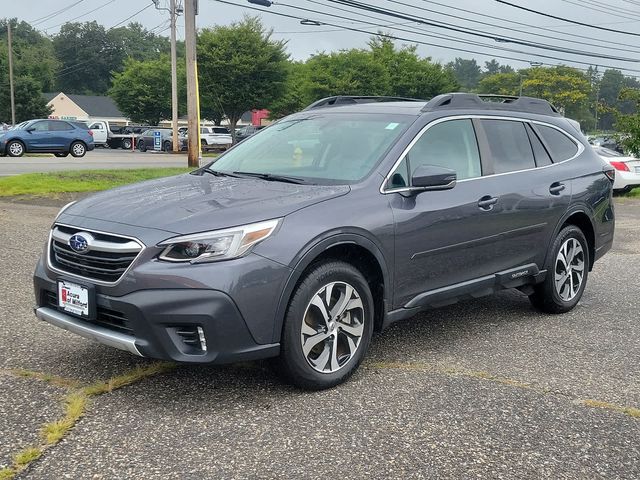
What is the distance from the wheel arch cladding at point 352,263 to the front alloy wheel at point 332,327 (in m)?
0.17

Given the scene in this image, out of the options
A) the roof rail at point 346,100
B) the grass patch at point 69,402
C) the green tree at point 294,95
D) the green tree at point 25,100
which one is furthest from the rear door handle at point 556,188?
the green tree at point 25,100

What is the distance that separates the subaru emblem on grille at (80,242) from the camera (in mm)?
3848

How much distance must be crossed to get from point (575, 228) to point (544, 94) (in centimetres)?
8558

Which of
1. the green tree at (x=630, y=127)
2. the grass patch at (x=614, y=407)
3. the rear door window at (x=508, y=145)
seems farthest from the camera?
the green tree at (x=630, y=127)

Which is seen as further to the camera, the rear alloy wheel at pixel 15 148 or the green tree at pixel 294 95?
the green tree at pixel 294 95

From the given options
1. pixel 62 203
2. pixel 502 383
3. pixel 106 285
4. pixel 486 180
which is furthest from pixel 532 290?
pixel 62 203

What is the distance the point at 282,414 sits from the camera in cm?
376

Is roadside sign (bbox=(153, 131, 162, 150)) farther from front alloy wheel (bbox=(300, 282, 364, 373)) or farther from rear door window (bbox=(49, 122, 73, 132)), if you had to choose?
front alloy wheel (bbox=(300, 282, 364, 373))

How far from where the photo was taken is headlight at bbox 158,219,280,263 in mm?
3656

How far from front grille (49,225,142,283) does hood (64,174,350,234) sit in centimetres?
12

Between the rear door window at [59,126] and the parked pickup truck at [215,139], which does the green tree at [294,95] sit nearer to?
the parked pickup truck at [215,139]

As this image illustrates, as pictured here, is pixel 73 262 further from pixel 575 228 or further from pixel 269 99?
pixel 269 99

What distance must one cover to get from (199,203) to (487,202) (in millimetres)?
2142

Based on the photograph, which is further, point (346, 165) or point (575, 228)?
point (575, 228)
